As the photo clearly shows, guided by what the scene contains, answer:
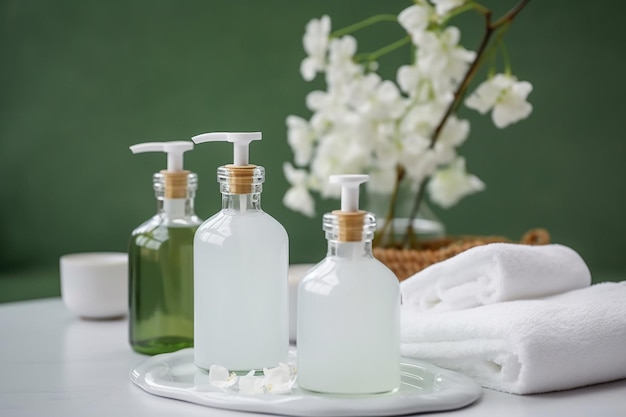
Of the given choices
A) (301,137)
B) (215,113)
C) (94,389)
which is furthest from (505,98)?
(215,113)

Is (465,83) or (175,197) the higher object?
(465,83)

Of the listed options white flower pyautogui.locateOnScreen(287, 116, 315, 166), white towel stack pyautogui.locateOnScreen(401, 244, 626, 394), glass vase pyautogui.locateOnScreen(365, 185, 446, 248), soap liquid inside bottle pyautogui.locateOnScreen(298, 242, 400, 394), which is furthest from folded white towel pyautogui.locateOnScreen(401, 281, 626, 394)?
white flower pyautogui.locateOnScreen(287, 116, 315, 166)

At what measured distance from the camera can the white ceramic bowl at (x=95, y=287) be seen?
136 cm

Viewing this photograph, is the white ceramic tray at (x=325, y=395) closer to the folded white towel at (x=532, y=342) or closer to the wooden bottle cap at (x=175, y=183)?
the folded white towel at (x=532, y=342)

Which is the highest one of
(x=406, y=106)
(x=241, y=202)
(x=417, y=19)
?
(x=417, y=19)

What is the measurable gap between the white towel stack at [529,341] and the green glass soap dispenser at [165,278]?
0.31 m

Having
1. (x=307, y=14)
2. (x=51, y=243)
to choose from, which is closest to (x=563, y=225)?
(x=307, y=14)

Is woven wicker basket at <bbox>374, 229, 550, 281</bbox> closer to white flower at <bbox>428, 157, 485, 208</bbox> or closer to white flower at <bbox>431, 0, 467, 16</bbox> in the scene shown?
white flower at <bbox>428, 157, 485, 208</bbox>

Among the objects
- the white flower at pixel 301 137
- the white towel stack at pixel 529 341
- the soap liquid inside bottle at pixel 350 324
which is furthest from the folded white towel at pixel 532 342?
the white flower at pixel 301 137

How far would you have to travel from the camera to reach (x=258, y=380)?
91cm

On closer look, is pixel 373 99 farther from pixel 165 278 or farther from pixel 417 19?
pixel 165 278

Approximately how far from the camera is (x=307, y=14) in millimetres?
2338

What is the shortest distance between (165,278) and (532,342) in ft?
1.61

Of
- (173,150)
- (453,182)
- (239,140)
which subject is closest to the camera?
(239,140)
